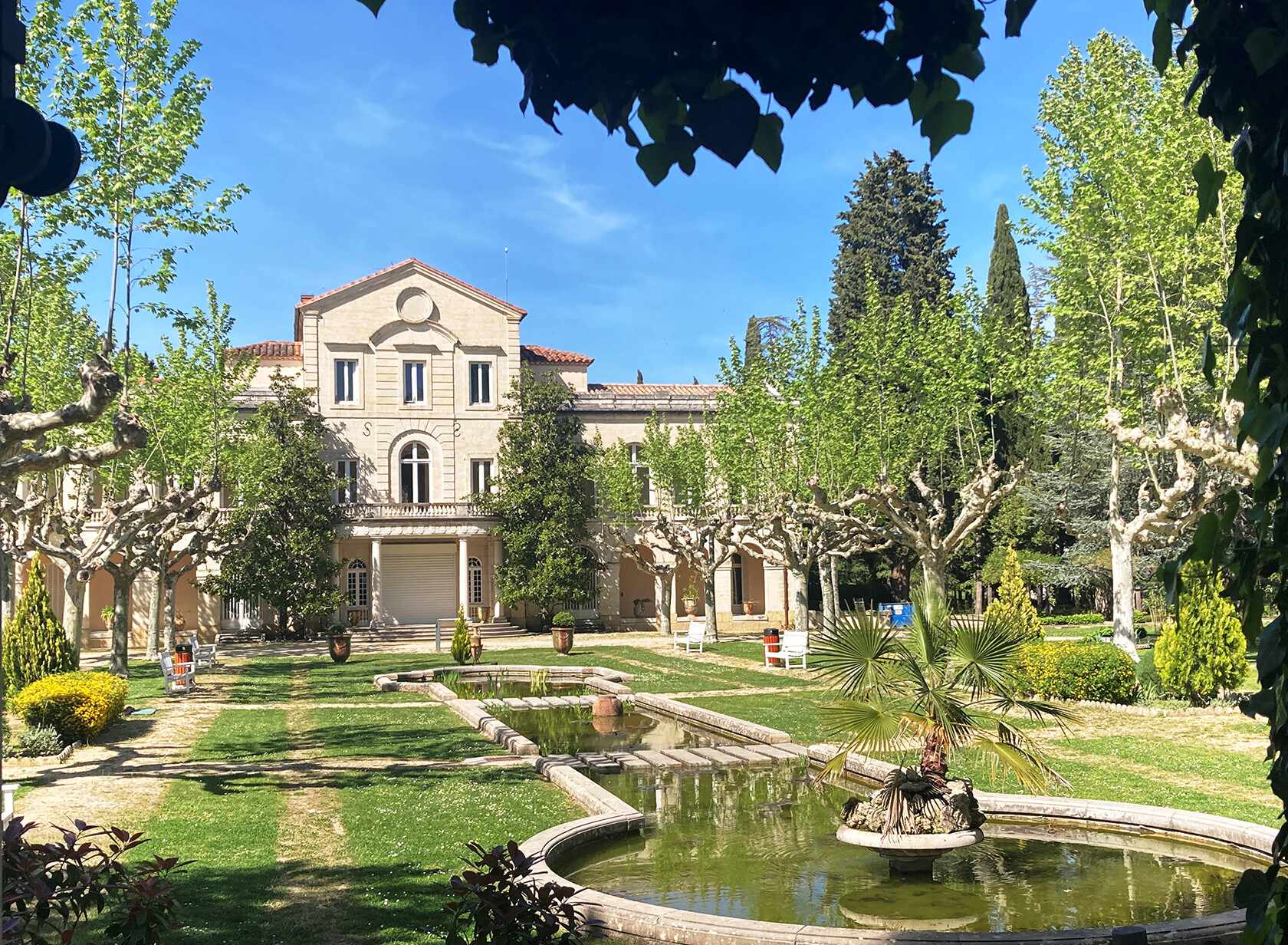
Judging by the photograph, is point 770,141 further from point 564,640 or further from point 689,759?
point 564,640

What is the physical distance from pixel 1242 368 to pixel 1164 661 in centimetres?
1587

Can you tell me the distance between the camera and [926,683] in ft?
28.6

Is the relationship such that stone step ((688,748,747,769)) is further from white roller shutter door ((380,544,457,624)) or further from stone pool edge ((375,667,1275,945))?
white roller shutter door ((380,544,457,624))

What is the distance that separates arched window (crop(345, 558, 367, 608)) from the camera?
42.3 meters

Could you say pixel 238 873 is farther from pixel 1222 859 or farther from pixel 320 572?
pixel 320 572

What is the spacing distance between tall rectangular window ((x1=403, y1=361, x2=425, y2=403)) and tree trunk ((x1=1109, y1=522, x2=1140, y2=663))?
91.9 feet

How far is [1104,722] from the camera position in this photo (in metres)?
15.5

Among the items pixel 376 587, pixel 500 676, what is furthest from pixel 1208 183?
pixel 376 587

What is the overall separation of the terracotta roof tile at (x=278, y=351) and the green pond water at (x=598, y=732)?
2821 cm

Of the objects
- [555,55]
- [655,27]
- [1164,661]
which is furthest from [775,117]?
[1164,661]

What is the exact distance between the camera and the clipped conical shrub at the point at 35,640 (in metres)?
17.7

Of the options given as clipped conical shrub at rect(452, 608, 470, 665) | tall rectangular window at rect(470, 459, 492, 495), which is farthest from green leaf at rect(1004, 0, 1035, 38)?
tall rectangular window at rect(470, 459, 492, 495)

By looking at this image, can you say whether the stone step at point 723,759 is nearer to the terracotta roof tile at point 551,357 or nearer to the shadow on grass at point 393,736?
the shadow on grass at point 393,736

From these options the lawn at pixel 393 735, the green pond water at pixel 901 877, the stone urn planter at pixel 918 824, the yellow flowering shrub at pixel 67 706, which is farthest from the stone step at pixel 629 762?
the yellow flowering shrub at pixel 67 706
